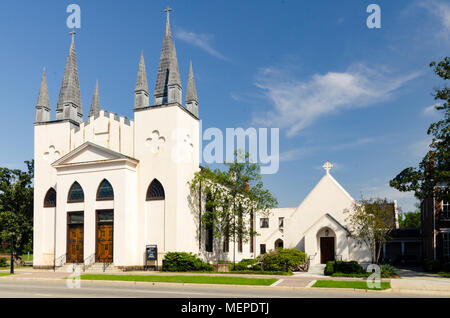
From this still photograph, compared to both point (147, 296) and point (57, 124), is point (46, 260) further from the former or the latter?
point (147, 296)

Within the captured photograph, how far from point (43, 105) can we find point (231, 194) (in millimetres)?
18053

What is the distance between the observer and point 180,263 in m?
30.2

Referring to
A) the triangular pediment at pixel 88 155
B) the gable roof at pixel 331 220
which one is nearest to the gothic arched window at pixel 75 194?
the triangular pediment at pixel 88 155

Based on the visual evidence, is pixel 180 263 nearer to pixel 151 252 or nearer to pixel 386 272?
pixel 151 252

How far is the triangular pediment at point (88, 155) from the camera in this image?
1302 inches

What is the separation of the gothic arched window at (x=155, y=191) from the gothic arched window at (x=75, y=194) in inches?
209

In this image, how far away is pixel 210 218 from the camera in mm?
34562

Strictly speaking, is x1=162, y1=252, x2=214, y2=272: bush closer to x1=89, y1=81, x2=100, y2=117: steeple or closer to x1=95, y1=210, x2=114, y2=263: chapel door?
x1=95, y1=210, x2=114, y2=263: chapel door

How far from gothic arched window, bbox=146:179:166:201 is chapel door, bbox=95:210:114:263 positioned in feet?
10.1

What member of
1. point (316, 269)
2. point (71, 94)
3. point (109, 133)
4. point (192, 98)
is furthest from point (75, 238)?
point (316, 269)

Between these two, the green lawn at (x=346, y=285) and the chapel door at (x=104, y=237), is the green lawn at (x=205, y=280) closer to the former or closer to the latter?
the green lawn at (x=346, y=285)

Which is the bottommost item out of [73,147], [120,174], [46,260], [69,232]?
[46,260]
